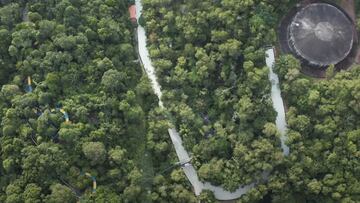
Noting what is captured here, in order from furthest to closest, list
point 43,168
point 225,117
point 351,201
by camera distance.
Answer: point 225,117 < point 351,201 < point 43,168

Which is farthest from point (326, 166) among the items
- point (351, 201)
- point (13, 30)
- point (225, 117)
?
point (13, 30)

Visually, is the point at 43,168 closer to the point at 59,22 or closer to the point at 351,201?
the point at 59,22

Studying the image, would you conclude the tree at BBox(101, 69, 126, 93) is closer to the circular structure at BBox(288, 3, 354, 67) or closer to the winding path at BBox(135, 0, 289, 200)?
the winding path at BBox(135, 0, 289, 200)

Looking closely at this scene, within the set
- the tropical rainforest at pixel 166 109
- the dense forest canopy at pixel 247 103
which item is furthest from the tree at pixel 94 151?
the dense forest canopy at pixel 247 103

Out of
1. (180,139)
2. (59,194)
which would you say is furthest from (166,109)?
(59,194)

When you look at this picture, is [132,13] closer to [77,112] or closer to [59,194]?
[77,112]
